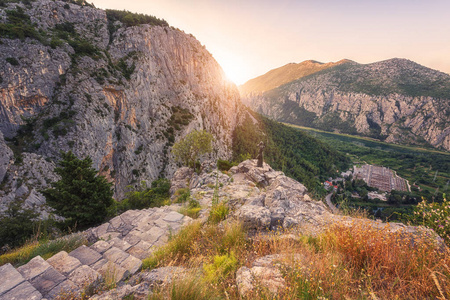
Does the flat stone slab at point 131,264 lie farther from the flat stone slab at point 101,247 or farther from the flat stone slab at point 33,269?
the flat stone slab at point 33,269

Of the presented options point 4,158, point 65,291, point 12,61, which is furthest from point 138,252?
point 12,61

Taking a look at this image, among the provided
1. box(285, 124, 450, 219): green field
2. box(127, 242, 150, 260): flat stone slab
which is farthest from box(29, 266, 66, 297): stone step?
box(285, 124, 450, 219): green field

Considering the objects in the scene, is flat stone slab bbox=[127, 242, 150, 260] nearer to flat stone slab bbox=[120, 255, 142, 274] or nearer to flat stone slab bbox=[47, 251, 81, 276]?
flat stone slab bbox=[120, 255, 142, 274]

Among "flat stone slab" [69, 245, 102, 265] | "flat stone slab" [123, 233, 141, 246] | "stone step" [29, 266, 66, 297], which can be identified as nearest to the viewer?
"stone step" [29, 266, 66, 297]

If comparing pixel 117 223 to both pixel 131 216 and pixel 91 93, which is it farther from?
pixel 91 93

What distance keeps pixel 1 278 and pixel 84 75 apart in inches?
1745

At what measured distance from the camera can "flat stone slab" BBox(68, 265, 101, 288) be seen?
11.9ft

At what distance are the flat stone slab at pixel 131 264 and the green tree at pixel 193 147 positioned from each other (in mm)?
A: 19154

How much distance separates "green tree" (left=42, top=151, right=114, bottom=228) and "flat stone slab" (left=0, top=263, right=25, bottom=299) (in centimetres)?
744

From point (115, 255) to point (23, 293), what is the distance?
2.00 meters

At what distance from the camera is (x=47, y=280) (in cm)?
390

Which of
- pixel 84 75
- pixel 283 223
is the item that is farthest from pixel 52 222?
pixel 84 75

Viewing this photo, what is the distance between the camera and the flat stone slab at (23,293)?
334cm

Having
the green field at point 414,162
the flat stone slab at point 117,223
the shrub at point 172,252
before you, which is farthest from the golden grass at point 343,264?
the green field at point 414,162
